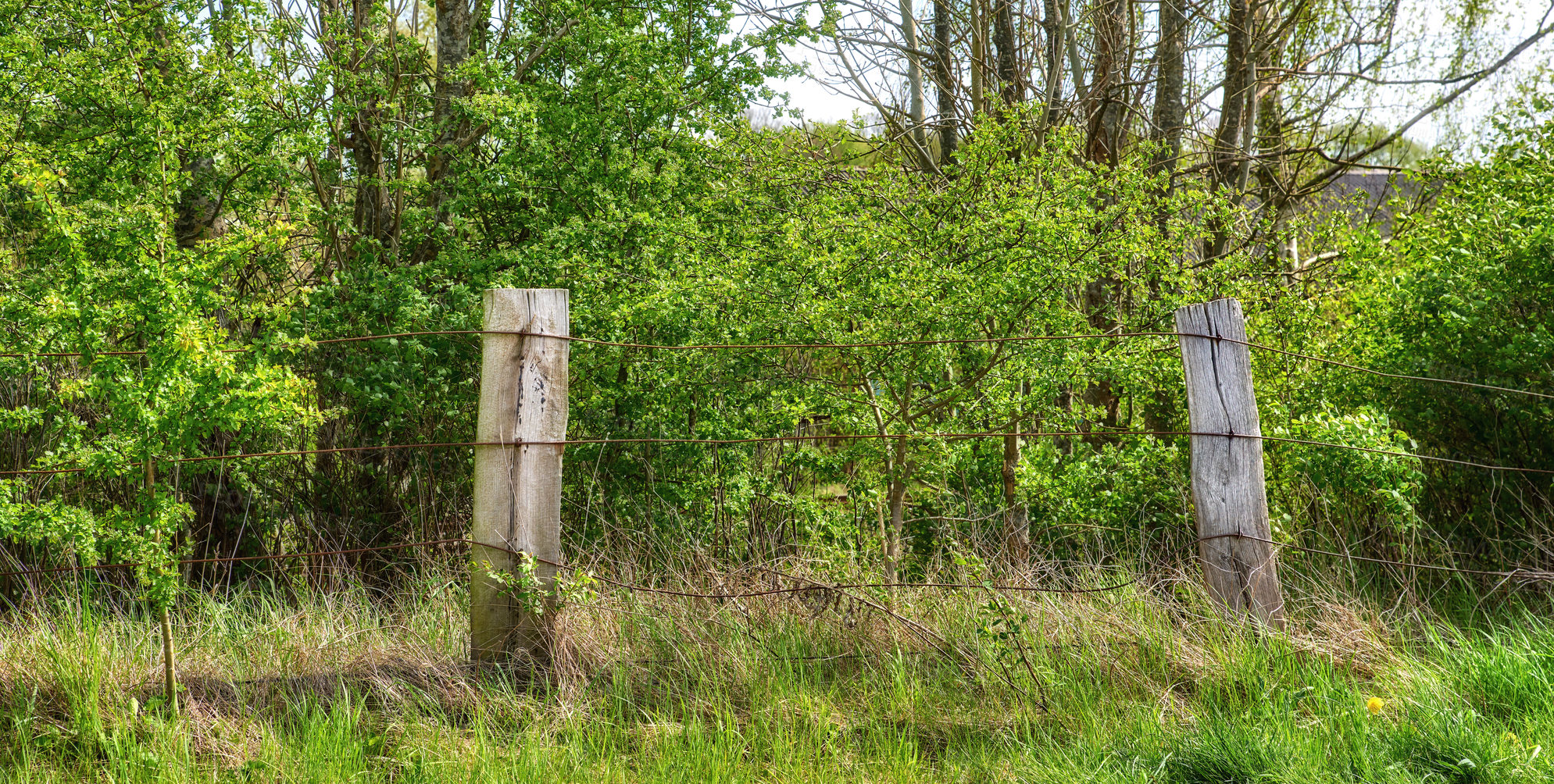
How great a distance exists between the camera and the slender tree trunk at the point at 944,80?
9.68 m

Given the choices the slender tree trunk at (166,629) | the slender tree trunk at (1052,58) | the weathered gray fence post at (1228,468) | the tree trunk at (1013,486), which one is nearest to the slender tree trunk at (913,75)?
the slender tree trunk at (1052,58)

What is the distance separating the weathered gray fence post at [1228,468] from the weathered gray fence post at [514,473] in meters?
2.27

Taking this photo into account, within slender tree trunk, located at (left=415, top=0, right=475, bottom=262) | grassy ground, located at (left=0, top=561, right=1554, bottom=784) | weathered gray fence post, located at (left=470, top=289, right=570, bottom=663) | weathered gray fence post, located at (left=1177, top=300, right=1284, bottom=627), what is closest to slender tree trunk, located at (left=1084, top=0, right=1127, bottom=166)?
slender tree trunk, located at (left=415, top=0, right=475, bottom=262)

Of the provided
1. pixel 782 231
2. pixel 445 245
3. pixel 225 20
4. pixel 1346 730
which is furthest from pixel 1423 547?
pixel 225 20

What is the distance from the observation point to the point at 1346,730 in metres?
3.04

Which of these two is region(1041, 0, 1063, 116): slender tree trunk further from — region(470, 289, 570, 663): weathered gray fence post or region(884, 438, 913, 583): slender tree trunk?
region(470, 289, 570, 663): weathered gray fence post

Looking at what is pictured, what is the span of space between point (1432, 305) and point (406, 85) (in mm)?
6746

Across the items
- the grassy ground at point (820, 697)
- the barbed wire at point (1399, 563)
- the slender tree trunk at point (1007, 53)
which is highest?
the slender tree trunk at point (1007, 53)

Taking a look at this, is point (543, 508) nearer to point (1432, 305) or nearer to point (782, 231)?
point (782, 231)

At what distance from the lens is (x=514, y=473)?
11.6ft

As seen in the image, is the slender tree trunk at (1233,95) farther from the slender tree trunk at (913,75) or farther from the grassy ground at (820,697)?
the grassy ground at (820,697)

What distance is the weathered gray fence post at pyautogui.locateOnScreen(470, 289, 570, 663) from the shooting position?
139 inches

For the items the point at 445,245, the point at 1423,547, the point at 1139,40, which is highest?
the point at 1139,40

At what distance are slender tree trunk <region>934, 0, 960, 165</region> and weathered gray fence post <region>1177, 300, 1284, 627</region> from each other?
19.7ft
